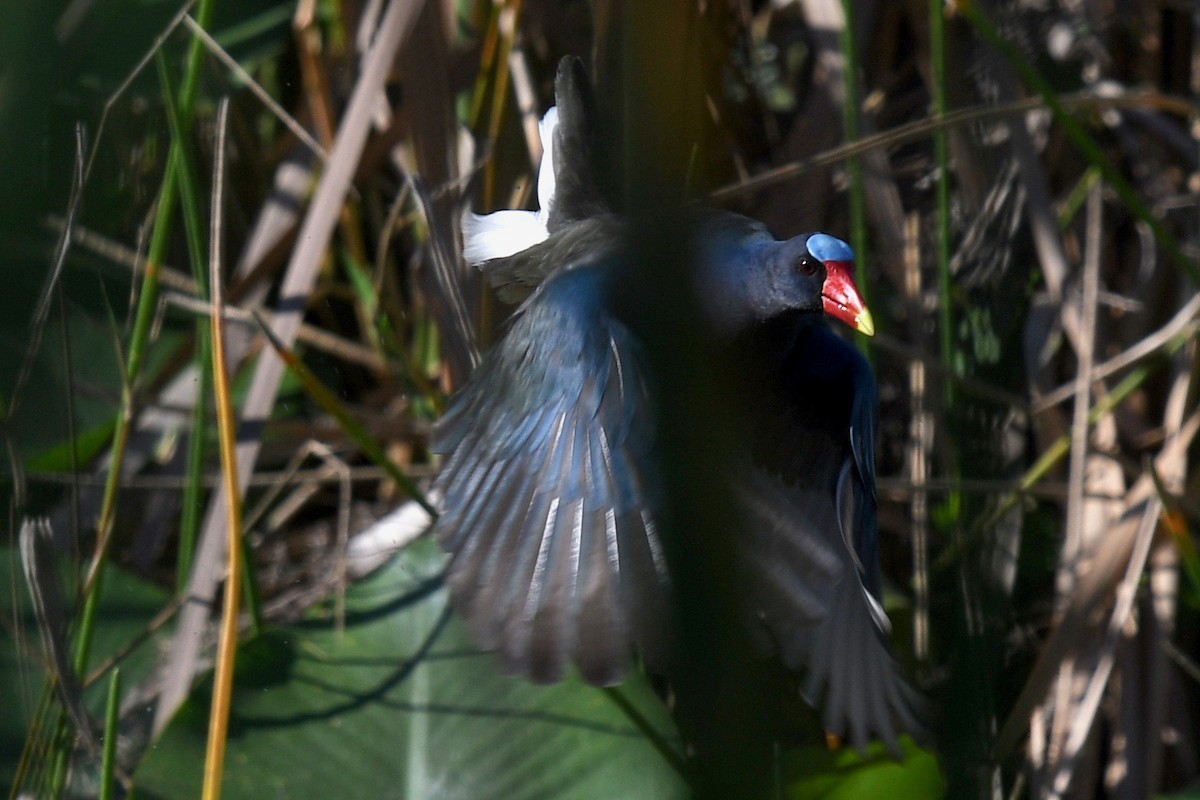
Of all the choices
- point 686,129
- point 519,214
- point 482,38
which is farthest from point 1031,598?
point 686,129

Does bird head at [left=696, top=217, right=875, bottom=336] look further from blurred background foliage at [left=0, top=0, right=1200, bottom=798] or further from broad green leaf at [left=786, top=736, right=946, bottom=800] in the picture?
broad green leaf at [left=786, top=736, right=946, bottom=800]

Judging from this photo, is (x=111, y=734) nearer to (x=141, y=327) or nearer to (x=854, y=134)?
(x=141, y=327)

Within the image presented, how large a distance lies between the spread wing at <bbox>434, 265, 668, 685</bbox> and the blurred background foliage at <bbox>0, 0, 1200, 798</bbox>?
77 millimetres

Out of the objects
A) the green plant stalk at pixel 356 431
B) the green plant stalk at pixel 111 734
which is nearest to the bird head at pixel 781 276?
the green plant stalk at pixel 356 431

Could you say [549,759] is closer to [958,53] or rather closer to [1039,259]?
[1039,259]

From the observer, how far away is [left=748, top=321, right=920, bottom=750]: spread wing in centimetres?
110

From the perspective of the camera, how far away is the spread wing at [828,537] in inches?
43.3

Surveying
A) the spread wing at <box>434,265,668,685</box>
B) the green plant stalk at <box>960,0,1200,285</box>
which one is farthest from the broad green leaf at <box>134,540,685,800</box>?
the green plant stalk at <box>960,0,1200,285</box>

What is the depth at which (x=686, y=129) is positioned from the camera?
30cm

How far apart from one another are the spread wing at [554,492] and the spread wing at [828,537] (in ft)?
0.44

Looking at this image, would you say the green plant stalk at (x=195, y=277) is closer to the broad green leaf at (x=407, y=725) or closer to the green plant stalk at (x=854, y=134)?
the broad green leaf at (x=407, y=725)

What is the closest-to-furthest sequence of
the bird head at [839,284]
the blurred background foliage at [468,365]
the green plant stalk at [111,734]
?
the green plant stalk at [111,734], the blurred background foliage at [468,365], the bird head at [839,284]

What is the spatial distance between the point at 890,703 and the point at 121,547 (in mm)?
1074

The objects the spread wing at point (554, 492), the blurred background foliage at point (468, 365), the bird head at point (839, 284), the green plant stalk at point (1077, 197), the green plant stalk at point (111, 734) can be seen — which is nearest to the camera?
the green plant stalk at point (111, 734)
